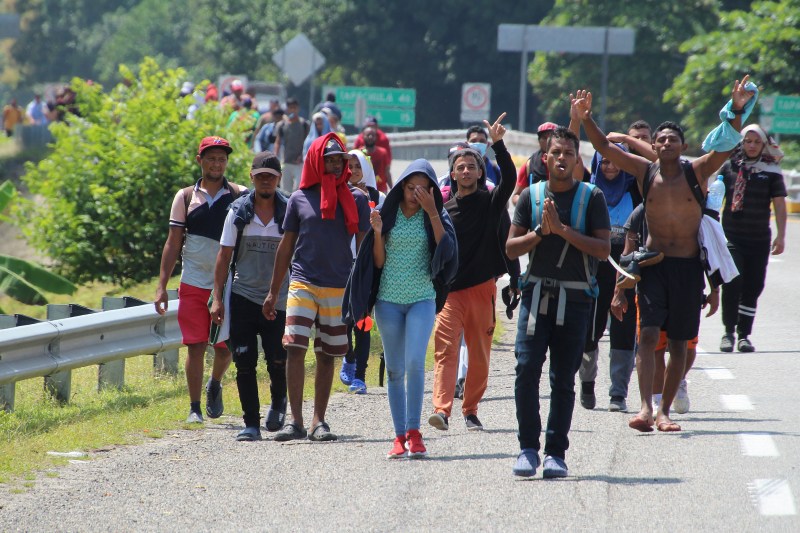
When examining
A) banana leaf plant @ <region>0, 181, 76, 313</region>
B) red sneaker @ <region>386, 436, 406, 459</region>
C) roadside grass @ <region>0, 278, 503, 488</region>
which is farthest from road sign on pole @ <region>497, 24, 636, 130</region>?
red sneaker @ <region>386, 436, 406, 459</region>

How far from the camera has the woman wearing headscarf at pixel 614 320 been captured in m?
10.1

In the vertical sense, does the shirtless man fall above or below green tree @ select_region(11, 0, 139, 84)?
below

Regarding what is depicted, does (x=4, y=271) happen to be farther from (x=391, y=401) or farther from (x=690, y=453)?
(x=690, y=453)

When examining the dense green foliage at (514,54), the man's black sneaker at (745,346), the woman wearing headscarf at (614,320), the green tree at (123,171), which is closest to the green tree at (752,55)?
the dense green foliage at (514,54)

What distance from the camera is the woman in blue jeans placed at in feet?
28.0

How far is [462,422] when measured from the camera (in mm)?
9820

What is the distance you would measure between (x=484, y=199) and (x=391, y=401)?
4.89ft

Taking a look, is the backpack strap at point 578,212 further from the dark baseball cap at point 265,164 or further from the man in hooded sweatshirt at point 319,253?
the dark baseball cap at point 265,164

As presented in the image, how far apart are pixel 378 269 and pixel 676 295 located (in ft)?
6.10

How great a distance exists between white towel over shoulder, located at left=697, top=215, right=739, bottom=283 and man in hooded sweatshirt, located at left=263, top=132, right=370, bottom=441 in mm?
2057

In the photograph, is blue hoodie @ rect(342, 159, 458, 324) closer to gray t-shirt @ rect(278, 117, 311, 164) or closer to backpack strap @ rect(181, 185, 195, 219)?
backpack strap @ rect(181, 185, 195, 219)

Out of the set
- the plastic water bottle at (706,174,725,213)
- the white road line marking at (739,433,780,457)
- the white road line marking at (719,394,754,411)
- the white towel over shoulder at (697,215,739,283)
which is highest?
the plastic water bottle at (706,174,725,213)

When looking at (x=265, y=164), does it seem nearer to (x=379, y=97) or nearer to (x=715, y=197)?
(x=715, y=197)

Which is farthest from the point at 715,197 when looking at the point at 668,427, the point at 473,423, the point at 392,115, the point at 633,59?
the point at 633,59
